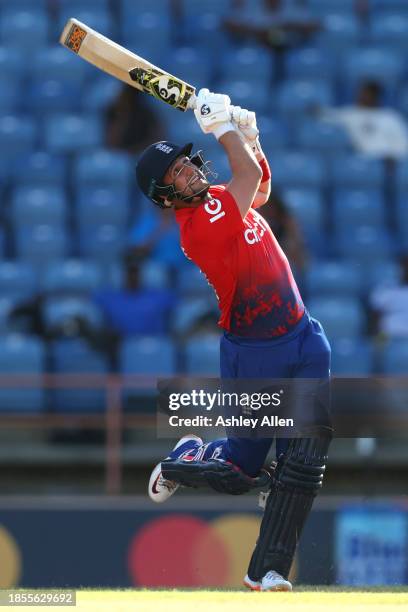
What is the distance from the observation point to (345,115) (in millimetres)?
11547

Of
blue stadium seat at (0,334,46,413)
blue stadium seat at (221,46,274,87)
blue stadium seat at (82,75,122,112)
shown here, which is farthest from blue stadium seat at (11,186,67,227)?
Result: blue stadium seat at (221,46,274,87)

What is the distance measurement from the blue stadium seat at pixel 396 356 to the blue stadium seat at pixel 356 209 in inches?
50.9

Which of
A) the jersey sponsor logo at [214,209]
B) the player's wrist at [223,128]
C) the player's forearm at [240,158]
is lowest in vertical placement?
the jersey sponsor logo at [214,209]

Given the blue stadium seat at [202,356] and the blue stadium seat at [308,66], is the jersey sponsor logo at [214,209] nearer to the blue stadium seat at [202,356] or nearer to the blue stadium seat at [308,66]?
the blue stadium seat at [202,356]

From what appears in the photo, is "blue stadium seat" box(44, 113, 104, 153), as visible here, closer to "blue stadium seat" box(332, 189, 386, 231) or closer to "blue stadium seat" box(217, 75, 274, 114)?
"blue stadium seat" box(217, 75, 274, 114)

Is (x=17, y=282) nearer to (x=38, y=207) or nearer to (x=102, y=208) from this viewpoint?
(x=38, y=207)

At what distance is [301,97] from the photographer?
460 inches

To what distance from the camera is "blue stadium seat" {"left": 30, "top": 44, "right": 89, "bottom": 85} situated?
1184 centimetres

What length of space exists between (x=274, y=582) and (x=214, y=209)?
1.69 metres

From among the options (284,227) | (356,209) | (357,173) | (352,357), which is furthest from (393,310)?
(357,173)

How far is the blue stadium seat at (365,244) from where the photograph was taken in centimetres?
1073

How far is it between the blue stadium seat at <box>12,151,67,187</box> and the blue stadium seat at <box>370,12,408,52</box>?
306cm

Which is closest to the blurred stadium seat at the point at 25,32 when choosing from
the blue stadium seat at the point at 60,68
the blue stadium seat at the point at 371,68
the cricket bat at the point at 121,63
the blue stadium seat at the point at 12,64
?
the blue stadium seat at the point at 12,64

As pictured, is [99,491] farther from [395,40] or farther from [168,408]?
[395,40]
